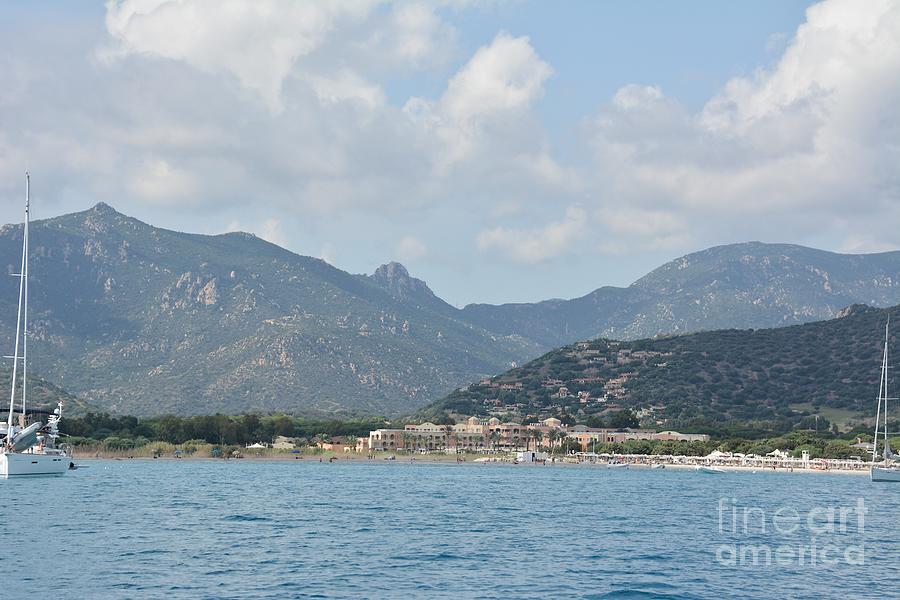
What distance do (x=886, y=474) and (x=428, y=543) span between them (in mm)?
98931

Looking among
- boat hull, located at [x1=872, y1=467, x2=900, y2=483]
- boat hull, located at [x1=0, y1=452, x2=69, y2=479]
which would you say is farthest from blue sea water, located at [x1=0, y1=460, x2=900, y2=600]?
boat hull, located at [x1=872, y1=467, x2=900, y2=483]

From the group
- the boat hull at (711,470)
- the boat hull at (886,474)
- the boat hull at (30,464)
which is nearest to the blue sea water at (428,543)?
the boat hull at (30,464)

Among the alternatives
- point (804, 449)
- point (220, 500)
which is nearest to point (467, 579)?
point (220, 500)

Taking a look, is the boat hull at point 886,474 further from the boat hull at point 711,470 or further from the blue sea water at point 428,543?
the boat hull at point 711,470

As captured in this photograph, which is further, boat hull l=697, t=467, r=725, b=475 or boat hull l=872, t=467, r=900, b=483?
boat hull l=697, t=467, r=725, b=475

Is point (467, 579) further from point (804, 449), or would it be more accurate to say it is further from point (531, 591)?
point (804, 449)

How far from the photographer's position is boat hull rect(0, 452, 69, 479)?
112750 millimetres

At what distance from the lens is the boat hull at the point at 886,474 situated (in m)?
144

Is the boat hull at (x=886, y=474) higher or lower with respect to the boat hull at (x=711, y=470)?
higher

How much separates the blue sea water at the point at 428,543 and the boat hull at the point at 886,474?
3181 centimetres

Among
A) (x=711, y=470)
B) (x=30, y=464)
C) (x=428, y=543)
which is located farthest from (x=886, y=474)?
(x=30, y=464)

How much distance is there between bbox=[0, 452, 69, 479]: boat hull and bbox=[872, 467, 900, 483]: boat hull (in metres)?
99.1

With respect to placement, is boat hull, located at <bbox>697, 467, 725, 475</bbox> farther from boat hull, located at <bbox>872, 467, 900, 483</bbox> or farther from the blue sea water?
the blue sea water

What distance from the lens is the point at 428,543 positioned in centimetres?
6412
